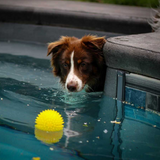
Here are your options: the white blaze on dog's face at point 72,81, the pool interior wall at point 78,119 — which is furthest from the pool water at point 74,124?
the white blaze on dog's face at point 72,81

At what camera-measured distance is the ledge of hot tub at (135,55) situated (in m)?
3.23

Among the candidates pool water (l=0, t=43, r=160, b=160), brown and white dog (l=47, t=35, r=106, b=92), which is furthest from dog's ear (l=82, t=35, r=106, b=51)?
pool water (l=0, t=43, r=160, b=160)

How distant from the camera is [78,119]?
10.3 feet

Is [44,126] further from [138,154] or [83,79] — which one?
[83,79]

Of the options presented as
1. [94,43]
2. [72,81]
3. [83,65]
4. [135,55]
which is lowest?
[72,81]

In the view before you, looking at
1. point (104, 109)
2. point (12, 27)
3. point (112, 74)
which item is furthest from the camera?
point (12, 27)

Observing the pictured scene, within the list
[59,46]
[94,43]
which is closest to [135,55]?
[94,43]

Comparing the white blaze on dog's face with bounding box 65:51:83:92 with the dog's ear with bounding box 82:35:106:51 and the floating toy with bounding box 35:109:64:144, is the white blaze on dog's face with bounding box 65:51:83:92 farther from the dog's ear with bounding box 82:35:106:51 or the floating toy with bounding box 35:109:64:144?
the floating toy with bounding box 35:109:64:144

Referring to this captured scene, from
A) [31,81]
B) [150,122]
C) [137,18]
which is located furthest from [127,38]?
[137,18]

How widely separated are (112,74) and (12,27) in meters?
4.36

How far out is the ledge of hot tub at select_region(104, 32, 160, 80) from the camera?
127 inches

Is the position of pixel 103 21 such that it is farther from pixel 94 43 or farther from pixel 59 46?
pixel 94 43

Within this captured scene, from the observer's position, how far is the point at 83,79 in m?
3.97

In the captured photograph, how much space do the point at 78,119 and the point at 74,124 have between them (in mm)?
155
